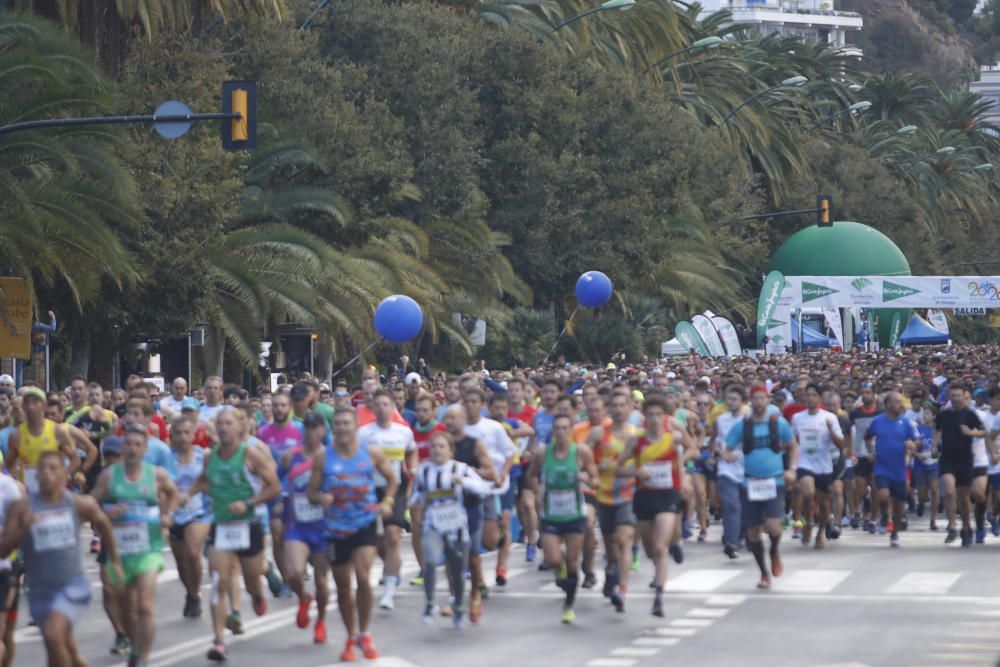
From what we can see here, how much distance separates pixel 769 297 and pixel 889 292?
3.74 m

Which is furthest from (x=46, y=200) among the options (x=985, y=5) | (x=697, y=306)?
(x=985, y=5)

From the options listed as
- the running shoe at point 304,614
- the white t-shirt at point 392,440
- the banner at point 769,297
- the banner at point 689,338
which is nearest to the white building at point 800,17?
the banner at point 689,338

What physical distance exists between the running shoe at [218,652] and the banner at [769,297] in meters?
34.6

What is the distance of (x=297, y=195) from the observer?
34.3 m

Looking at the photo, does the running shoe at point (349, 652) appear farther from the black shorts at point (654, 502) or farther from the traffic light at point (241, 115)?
the traffic light at point (241, 115)

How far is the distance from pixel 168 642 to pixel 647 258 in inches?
1371

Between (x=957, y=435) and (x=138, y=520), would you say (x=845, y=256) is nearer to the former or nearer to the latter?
(x=957, y=435)

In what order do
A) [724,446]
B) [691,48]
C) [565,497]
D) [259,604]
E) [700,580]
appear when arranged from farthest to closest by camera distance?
[691,48] < [724,446] < [700,580] < [565,497] < [259,604]

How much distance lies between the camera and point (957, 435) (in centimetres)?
1927

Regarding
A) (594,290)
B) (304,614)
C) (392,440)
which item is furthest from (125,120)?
(594,290)

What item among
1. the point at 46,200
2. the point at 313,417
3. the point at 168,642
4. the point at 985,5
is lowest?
the point at 168,642

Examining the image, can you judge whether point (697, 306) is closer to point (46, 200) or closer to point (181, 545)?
point (46, 200)

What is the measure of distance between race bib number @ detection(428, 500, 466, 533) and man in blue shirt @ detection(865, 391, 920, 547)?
742 cm

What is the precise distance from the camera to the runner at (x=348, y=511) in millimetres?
12297
